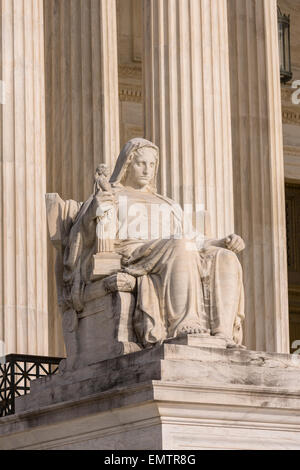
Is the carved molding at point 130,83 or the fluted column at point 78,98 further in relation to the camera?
the carved molding at point 130,83

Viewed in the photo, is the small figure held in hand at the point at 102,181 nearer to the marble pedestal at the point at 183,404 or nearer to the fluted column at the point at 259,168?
the marble pedestal at the point at 183,404

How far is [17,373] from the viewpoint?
19.5 m

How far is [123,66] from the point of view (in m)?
32.5

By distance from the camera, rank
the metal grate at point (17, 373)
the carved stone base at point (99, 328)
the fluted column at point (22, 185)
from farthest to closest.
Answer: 1. the fluted column at point (22, 185)
2. the metal grate at point (17, 373)
3. the carved stone base at point (99, 328)

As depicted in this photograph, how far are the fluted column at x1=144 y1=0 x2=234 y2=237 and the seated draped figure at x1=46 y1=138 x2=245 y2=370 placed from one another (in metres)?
4.76

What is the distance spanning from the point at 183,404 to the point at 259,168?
11908mm

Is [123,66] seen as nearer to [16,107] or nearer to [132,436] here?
[16,107]

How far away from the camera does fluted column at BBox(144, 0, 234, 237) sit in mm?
22500

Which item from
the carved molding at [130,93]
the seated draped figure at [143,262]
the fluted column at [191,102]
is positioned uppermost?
the carved molding at [130,93]

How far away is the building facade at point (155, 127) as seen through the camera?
69.6ft

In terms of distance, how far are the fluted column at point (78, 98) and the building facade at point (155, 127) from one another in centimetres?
2

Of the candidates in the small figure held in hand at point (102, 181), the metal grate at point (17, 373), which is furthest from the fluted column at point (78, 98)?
the small figure held in hand at point (102, 181)
